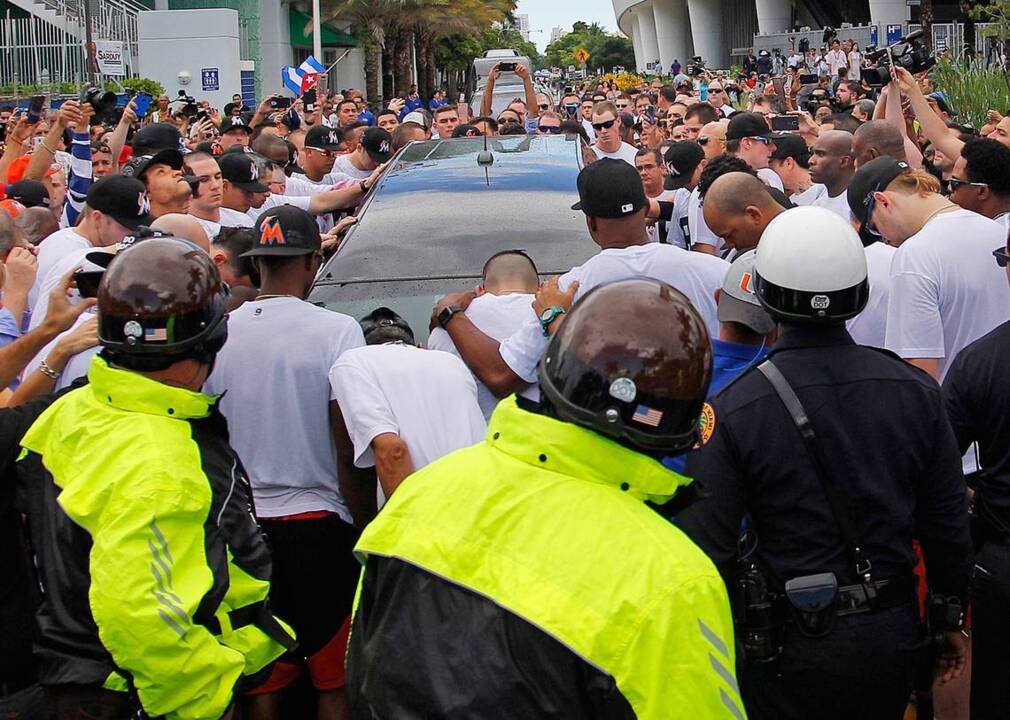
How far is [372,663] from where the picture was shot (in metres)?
1.99

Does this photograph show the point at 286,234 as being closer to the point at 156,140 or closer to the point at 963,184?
the point at 963,184

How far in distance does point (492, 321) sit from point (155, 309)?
1.56 meters

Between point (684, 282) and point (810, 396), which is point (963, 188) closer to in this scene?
point (684, 282)

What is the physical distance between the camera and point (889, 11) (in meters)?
45.8

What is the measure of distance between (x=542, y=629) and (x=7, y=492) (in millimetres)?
1975

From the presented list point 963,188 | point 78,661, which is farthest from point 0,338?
point 963,188

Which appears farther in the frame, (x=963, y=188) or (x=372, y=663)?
(x=963, y=188)

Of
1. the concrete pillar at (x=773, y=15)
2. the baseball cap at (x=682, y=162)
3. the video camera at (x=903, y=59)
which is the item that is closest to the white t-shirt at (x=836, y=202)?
the baseball cap at (x=682, y=162)

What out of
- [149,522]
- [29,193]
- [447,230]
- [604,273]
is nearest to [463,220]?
[447,230]

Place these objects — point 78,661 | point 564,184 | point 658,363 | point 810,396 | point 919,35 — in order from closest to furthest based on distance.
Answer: point 658,363 → point 78,661 → point 810,396 → point 564,184 → point 919,35

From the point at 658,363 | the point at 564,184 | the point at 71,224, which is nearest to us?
the point at 658,363

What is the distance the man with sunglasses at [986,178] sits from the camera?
4699 mm

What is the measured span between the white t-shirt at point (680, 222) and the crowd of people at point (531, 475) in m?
2.40

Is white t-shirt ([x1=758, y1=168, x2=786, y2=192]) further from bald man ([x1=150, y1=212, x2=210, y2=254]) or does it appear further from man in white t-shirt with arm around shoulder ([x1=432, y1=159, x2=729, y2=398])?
bald man ([x1=150, y1=212, x2=210, y2=254])
